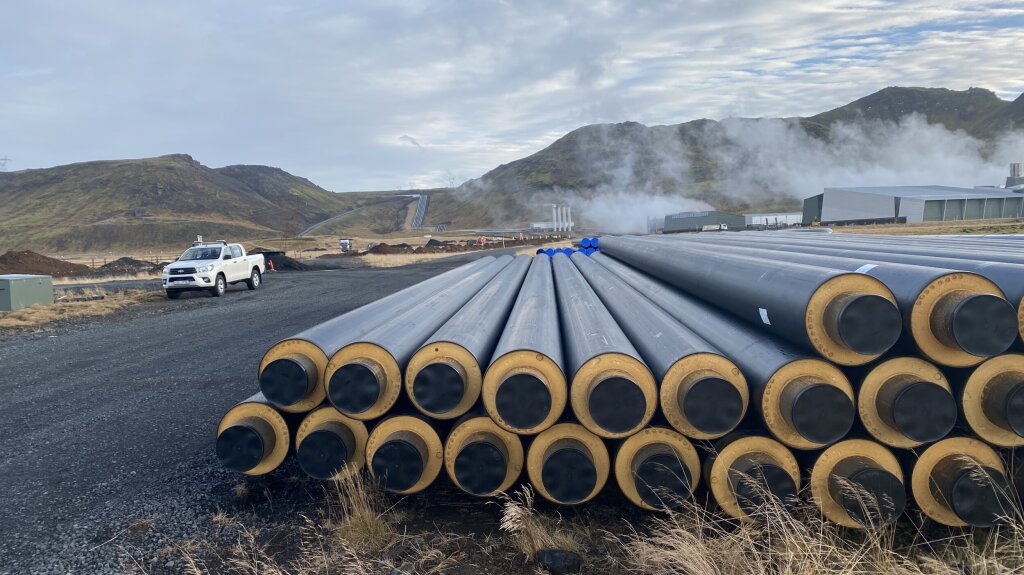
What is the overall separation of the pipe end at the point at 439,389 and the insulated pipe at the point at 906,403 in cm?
287

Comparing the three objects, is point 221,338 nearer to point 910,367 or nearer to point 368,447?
point 368,447

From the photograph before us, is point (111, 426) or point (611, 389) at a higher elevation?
point (611, 389)

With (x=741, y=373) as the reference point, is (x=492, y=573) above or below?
below

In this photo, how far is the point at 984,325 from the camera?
3523 mm

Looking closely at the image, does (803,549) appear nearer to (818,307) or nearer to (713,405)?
(713,405)

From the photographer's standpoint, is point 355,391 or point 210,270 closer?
point 355,391

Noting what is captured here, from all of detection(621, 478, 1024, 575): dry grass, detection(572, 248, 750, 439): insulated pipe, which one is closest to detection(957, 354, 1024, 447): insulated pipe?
detection(621, 478, 1024, 575): dry grass

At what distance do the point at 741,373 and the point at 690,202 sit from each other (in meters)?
117

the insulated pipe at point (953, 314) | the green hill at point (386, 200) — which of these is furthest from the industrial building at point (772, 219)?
the insulated pipe at point (953, 314)

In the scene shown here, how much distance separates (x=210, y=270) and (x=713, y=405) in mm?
20390

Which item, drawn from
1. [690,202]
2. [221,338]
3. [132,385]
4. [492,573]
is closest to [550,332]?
[492,573]

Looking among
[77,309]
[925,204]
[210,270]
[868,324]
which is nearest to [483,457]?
[868,324]

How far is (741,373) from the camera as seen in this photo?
412 centimetres

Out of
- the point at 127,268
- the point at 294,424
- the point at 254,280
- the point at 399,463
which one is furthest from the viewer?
the point at 127,268
